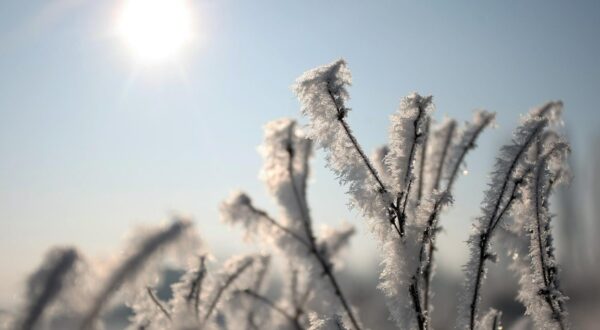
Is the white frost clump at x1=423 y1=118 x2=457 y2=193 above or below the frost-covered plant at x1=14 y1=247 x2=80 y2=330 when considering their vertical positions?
above

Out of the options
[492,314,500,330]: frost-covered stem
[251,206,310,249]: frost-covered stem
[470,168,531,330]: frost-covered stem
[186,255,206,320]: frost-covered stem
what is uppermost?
[186,255,206,320]: frost-covered stem

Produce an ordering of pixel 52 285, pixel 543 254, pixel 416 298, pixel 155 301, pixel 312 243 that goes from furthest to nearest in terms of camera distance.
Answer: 1. pixel 155 301
2. pixel 543 254
3. pixel 416 298
4. pixel 312 243
5. pixel 52 285

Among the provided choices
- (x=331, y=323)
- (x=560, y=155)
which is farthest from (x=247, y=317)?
(x=560, y=155)

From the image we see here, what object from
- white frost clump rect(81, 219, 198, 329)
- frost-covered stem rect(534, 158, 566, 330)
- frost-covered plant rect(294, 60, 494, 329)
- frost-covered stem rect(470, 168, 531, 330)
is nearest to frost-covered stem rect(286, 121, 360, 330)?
frost-covered plant rect(294, 60, 494, 329)

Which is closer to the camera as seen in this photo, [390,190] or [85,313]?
[85,313]

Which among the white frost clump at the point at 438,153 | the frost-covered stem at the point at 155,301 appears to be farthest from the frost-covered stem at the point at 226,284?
the white frost clump at the point at 438,153

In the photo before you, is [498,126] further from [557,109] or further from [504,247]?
[504,247]

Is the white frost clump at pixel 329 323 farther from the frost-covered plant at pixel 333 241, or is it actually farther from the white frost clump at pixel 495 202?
the white frost clump at pixel 495 202

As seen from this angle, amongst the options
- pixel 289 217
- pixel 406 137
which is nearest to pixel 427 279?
pixel 406 137

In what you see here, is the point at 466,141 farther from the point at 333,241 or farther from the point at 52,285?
the point at 52,285

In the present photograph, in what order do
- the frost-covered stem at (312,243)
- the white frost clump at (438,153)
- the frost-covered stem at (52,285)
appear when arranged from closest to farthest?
A: the frost-covered stem at (52,285), the frost-covered stem at (312,243), the white frost clump at (438,153)

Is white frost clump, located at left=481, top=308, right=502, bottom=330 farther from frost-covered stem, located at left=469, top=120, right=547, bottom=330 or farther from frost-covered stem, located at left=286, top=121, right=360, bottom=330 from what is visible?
frost-covered stem, located at left=286, top=121, right=360, bottom=330
